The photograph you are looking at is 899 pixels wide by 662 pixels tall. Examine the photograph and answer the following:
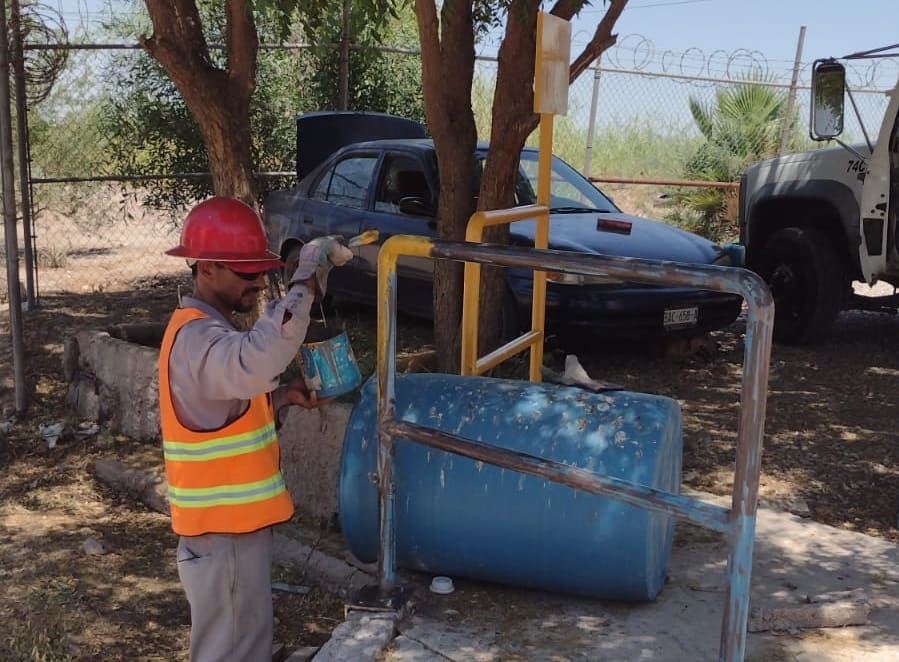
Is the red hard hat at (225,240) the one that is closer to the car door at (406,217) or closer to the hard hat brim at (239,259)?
the hard hat brim at (239,259)

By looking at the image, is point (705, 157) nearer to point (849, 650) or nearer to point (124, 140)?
point (124, 140)

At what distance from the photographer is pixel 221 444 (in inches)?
107

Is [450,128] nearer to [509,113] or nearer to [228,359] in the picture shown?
[509,113]

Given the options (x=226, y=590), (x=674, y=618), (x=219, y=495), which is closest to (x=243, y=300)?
(x=219, y=495)

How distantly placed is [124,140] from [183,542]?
748cm

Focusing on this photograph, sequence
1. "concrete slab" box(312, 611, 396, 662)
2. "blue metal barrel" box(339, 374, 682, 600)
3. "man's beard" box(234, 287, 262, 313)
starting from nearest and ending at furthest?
"man's beard" box(234, 287, 262, 313) < "concrete slab" box(312, 611, 396, 662) < "blue metal barrel" box(339, 374, 682, 600)

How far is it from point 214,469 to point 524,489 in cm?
97

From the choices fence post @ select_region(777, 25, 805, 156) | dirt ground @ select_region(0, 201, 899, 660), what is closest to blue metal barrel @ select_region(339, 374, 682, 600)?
dirt ground @ select_region(0, 201, 899, 660)

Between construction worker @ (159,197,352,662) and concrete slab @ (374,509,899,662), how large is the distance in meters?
0.50

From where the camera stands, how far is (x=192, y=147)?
9.54m

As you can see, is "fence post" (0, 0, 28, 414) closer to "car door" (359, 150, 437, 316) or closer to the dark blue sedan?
the dark blue sedan

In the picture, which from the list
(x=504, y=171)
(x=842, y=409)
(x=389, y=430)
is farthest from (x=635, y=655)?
(x=842, y=409)

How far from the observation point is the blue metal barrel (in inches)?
122

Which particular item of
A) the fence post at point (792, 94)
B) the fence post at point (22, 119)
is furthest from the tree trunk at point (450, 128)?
the fence post at point (792, 94)
